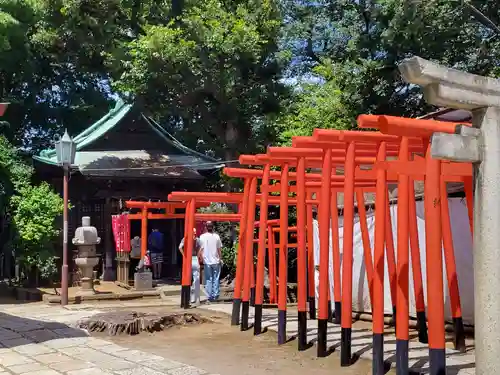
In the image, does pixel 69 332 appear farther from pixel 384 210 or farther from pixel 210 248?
pixel 384 210

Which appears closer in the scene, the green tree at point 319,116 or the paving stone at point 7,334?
the paving stone at point 7,334

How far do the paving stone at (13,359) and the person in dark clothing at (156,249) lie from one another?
11.0 metres

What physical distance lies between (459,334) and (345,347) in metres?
1.57

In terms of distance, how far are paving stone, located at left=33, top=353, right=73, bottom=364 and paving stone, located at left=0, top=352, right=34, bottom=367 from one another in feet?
0.42

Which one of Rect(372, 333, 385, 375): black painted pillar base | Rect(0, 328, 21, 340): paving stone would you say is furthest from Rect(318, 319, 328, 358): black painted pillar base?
Rect(0, 328, 21, 340): paving stone

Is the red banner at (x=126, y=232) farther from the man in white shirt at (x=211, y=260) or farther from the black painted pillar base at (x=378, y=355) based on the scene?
the black painted pillar base at (x=378, y=355)

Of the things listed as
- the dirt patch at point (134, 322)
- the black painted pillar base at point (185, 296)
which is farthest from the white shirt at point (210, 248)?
the dirt patch at point (134, 322)

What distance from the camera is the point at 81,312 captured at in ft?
39.6

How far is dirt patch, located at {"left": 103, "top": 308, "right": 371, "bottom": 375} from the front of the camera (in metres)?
7.14

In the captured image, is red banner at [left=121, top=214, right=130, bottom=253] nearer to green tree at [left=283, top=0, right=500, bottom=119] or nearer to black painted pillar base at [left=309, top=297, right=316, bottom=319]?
black painted pillar base at [left=309, top=297, right=316, bottom=319]

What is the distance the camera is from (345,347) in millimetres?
7184

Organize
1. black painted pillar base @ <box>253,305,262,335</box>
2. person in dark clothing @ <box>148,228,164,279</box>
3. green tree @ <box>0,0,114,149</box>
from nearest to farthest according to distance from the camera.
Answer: black painted pillar base @ <box>253,305,262,335</box>
person in dark clothing @ <box>148,228,164,279</box>
green tree @ <box>0,0,114,149</box>

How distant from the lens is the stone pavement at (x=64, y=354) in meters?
6.97

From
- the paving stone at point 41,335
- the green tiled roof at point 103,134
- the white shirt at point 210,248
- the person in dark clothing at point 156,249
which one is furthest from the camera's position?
the person in dark clothing at point 156,249
